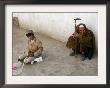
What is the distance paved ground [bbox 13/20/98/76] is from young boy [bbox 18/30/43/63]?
1cm

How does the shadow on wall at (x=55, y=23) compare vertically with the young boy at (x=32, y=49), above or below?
above

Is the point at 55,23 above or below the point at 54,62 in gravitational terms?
above

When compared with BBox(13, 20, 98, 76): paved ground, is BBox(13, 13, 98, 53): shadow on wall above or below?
above

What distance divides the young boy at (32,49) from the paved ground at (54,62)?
0.01m

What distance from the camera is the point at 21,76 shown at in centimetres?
77

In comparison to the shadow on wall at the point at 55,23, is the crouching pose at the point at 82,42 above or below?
below

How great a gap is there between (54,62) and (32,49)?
8 centimetres

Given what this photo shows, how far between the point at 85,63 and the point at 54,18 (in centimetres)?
17

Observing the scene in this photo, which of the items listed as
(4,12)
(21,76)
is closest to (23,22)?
(4,12)

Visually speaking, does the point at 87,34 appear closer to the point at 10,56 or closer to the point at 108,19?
the point at 108,19

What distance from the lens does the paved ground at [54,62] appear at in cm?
77

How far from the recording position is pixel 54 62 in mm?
770

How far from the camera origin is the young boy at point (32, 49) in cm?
77

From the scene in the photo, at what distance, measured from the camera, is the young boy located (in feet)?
2.53
